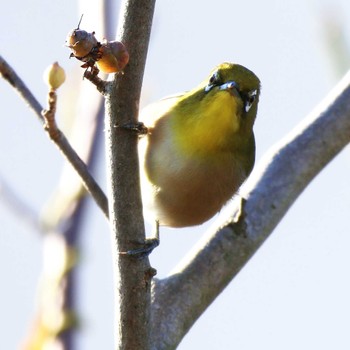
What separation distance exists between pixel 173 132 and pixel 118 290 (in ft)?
4.08

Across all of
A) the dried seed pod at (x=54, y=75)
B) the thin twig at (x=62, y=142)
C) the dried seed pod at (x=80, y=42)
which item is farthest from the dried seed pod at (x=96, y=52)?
the thin twig at (x=62, y=142)

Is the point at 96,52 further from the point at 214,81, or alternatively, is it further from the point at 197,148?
the point at 214,81

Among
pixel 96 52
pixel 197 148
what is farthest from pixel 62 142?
pixel 197 148

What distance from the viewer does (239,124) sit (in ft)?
13.5

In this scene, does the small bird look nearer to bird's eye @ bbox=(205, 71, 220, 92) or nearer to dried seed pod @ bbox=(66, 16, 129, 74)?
bird's eye @ bbox=(205, 71, 220, 92)

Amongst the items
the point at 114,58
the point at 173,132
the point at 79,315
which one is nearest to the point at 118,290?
the point at 79,315

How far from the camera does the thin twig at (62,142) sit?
2.60 m

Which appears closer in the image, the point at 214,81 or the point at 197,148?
the point at 197,148

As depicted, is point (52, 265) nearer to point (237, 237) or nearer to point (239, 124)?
point (237, 237)

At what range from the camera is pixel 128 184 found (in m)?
2.61

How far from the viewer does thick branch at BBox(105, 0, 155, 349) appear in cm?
250

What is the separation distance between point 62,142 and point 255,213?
153 cm

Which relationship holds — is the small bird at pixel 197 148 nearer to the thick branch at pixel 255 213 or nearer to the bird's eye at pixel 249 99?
the bird's eye at pixel 249 99

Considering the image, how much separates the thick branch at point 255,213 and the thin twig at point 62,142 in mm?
636
